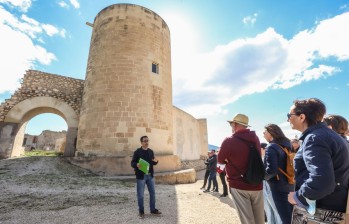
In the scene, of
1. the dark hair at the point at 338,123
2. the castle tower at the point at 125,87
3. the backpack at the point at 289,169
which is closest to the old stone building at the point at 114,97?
the castle tower at the point at 125,87

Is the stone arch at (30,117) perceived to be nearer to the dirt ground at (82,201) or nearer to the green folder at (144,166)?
the dirt ground at (82,201)

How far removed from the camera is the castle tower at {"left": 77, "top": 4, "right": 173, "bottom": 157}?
8.91 metres

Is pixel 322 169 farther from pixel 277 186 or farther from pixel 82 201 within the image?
pixel 82 201

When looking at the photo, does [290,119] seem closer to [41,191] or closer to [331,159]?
[331,159]

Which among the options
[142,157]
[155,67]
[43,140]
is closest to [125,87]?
[155,67]

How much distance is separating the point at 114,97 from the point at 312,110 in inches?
327

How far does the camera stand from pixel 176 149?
49.2ft

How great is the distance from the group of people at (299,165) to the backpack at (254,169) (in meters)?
0.05

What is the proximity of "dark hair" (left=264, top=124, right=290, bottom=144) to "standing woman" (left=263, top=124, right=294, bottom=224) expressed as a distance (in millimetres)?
34

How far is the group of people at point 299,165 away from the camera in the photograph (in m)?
1.57

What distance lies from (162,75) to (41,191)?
23.3 ft

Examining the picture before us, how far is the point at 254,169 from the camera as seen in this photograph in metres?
2.53

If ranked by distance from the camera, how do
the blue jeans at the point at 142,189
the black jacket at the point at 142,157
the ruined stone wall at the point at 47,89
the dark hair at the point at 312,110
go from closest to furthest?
the dark hair at the point at 312,110 < the blue jeans at the point at 142,189 < the black jacket at the point at 142,157 < the ruined stone wall at the point at 47,89

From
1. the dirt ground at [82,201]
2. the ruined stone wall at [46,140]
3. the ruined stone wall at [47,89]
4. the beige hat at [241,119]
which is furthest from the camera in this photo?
the ruined stone wall at [46,140]
